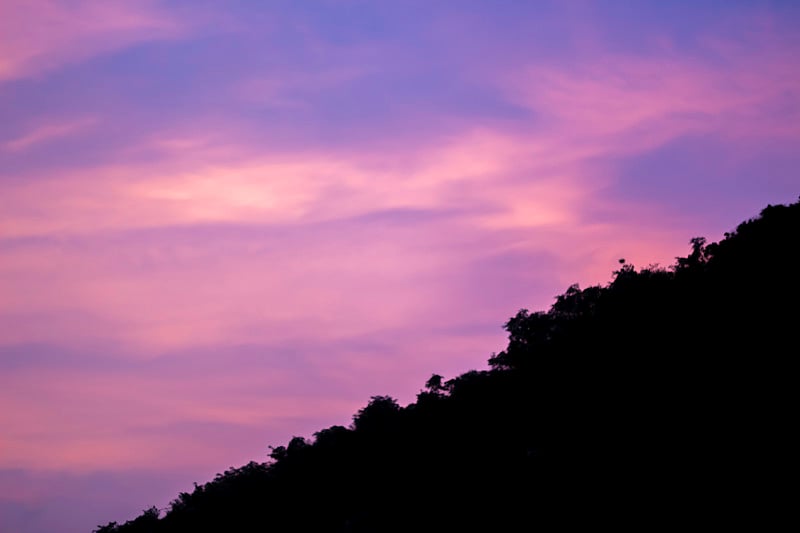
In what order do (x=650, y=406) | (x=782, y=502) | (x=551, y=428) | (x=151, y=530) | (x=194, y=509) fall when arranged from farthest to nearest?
(x=151, y=530)
(x=194, y=509)
(x=551, y=428)
(x=650, y=406)
(x=782, y=502)

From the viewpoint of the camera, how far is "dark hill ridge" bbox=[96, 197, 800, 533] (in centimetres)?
5038

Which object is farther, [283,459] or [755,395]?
[283,459]

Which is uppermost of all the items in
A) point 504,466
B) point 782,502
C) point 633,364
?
point 633,364

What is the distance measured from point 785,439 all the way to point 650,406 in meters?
12.8

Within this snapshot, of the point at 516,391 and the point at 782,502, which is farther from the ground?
the point at 516,391

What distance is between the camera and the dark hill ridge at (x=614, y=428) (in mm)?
50375

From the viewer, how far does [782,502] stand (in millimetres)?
44125

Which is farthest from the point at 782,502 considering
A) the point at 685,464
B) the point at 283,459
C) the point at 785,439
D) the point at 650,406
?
the point at 283,459

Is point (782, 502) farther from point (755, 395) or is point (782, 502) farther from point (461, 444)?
point (461, 444)

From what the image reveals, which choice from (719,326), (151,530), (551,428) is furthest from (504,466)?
(151,530)

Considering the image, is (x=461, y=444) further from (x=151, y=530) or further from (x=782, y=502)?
(x=151, y=530)

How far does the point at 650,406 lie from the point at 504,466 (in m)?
11.7

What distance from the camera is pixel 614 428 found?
6034 centimetres

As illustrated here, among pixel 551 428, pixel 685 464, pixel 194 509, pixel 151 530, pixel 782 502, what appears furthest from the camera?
pixel 151 530
